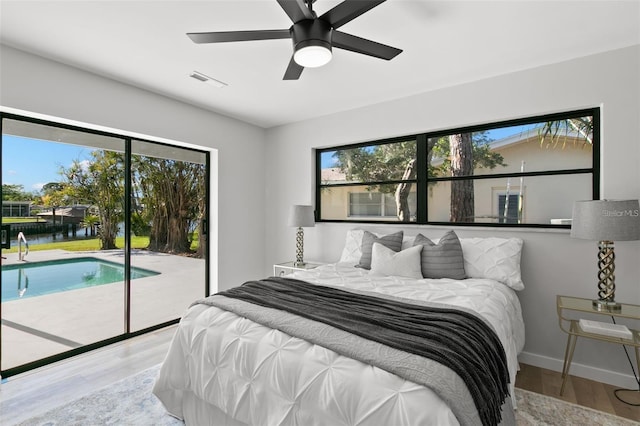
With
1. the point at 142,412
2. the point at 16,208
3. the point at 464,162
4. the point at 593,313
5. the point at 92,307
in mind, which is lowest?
the point at 142,412

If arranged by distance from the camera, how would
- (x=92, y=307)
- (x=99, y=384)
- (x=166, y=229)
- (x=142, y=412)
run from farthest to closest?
(x=166, y=229)
(x=92, y=307)
(x=99, y=384)
(x=142, y=412)

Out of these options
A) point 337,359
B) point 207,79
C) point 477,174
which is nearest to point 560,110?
point 477,174

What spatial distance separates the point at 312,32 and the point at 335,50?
90 cm

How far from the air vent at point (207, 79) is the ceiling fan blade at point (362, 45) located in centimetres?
161

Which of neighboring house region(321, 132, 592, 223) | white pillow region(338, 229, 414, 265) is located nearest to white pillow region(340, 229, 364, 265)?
white pillow region(338, 229, 414, 265)

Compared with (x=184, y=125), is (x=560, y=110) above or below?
below

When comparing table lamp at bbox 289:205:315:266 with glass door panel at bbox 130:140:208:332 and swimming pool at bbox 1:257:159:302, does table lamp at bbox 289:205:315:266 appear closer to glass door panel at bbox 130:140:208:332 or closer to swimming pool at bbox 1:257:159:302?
glass door panel at bbox 130:140:208:332

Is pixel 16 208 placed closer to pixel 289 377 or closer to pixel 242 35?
pixel 242 35

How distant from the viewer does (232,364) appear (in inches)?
61.3

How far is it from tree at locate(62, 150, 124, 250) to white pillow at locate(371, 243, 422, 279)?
8.89ft

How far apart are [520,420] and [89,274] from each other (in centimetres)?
388

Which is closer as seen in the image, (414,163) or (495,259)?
(495,259)

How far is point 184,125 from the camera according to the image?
11.7 feet

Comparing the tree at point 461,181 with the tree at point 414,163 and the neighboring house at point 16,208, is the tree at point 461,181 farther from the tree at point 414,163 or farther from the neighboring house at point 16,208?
the neighboring house at point 16,208
